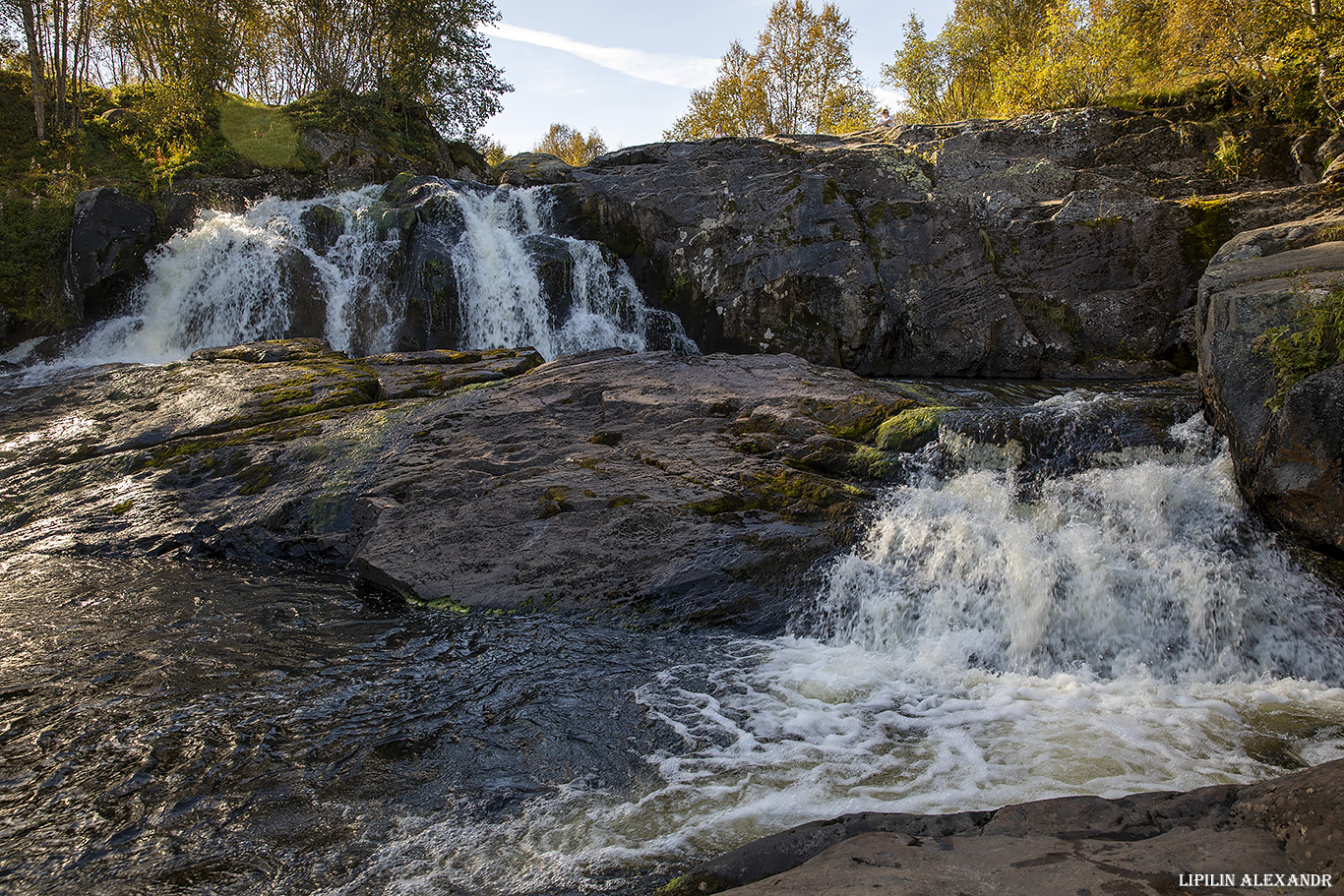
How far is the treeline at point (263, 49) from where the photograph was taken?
59.8 ft

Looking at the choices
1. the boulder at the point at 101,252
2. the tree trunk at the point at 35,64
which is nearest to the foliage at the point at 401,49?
the tree trunk at the point at 35,64

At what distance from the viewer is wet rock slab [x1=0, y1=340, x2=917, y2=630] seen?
634cm

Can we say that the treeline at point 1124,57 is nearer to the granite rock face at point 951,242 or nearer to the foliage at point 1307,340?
the granite rock face at point 951,242

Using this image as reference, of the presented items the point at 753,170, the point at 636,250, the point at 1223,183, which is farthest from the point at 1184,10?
the point at 636,250

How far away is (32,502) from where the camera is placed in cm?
805

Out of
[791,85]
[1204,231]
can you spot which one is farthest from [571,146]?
[1204,231]

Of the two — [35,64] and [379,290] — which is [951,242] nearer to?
[379,290]

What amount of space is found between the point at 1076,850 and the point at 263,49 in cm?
3195

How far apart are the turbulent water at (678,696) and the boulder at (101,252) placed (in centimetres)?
946

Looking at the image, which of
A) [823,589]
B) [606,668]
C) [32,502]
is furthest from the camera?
[32,502]

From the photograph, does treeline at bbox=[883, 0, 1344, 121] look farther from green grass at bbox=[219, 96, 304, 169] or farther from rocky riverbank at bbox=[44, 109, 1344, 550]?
green grass at bbox=[219, 96, 304, 169]

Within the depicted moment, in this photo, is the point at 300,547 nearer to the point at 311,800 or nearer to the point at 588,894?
the point at 311,800

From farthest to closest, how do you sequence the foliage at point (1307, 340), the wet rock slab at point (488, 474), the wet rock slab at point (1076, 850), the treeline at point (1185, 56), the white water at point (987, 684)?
the treeline at point (1185, 56) → the wet rock slab at point (488, 474) → the foliage at point (1307, 340) → the white water at point (987, 684) → the wet rock slab at point (1076, 850)

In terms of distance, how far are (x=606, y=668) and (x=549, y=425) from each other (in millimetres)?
3897
